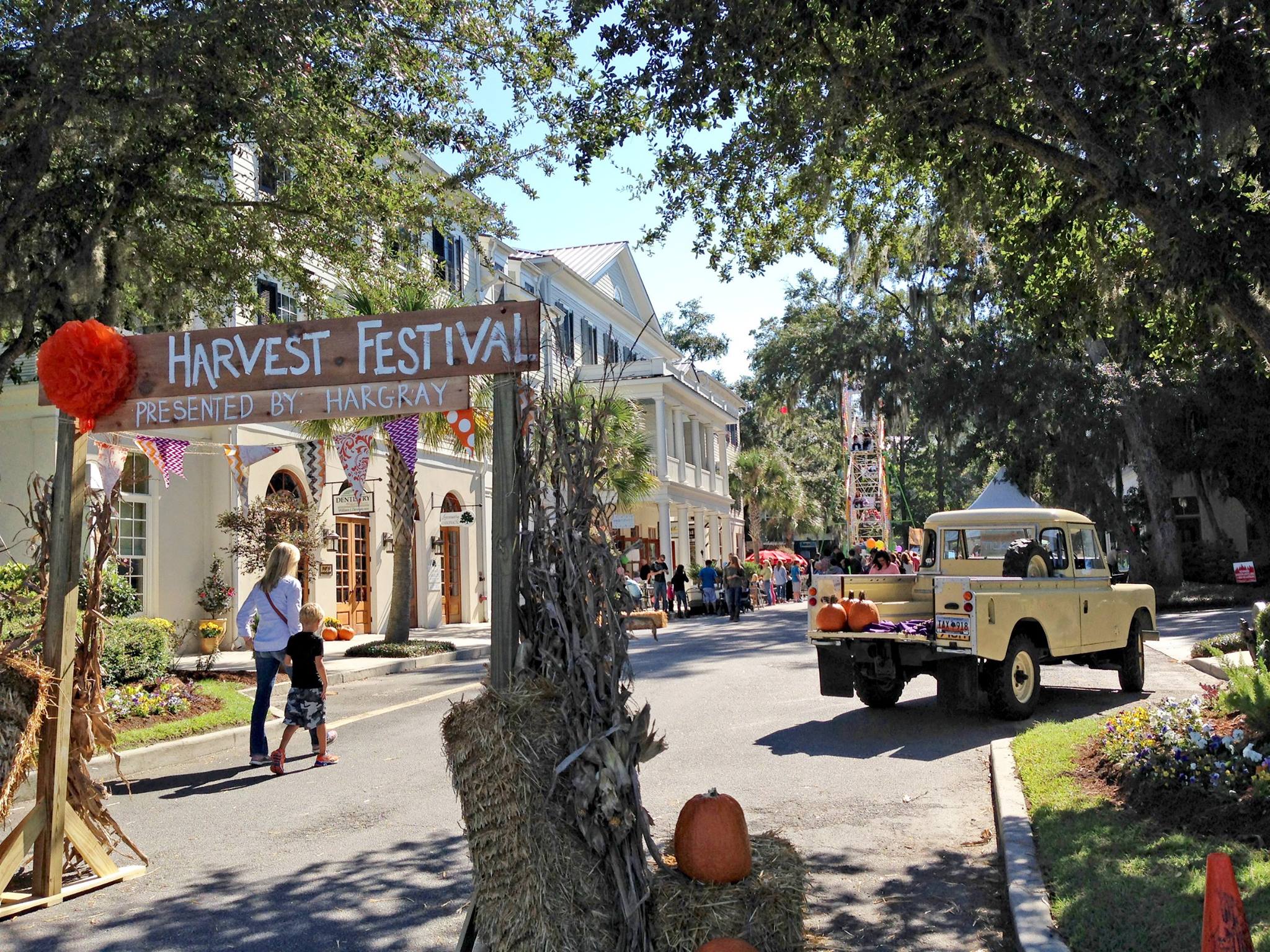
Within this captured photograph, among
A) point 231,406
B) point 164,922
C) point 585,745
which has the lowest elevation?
point 164,922

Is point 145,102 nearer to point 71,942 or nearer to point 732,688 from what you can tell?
point 71,942

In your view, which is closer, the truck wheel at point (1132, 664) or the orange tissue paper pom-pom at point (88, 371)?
the orange tissue paper pom-pom at point (88, 371)

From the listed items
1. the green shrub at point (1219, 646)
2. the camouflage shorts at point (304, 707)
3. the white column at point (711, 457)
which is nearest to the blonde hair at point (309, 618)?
the camouflage shorts at point (304, 707)

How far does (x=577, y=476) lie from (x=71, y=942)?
326cm

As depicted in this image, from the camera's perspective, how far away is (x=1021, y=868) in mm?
5250

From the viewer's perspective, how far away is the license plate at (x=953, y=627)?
920cm

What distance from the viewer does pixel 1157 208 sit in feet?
24.6

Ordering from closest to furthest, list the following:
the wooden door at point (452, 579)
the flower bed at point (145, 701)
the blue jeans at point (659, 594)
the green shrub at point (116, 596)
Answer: the flower bed at point (145, 701), the green shrub at point (116, 596), the wooden door at point (452, 579), the blue jeans at point (659, 594)

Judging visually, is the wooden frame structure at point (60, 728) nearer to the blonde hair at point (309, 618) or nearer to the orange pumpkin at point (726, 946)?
the blonde hair at point (309, 618)

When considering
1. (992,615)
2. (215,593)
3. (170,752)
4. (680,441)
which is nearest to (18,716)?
(170,752)

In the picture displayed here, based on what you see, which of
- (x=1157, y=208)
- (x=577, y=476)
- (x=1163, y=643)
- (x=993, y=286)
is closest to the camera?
(x=577, y=476)

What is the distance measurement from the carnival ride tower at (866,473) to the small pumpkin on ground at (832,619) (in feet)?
76.1

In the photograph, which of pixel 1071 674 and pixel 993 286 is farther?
pixel 993 286

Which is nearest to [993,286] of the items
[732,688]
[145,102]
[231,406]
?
[732,688]
